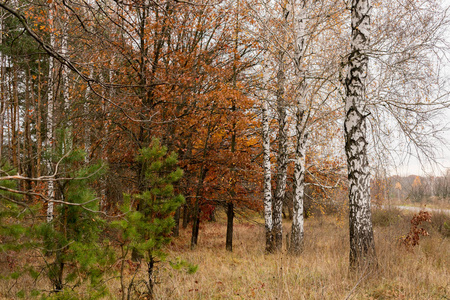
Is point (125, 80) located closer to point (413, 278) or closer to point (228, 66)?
point (228, 66)

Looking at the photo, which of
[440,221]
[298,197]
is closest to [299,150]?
[298,197]

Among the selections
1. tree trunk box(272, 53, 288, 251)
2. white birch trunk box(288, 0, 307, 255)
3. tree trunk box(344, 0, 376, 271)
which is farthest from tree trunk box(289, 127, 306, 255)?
tree trunk box(344, 0, 376, 271)

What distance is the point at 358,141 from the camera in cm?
513

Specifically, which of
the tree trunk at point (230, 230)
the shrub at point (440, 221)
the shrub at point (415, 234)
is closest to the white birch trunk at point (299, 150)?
the shrub at point (415, 234)

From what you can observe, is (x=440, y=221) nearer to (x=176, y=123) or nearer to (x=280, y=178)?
(x=280, y=178)

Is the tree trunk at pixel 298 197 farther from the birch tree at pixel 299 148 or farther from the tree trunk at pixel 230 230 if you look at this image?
the tree trunk at pixel 230 230

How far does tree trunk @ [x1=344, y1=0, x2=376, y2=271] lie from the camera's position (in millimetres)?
4994

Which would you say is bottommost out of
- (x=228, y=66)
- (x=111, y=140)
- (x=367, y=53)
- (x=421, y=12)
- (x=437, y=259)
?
(x=437, y=259)

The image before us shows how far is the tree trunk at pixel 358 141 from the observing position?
4994 mm

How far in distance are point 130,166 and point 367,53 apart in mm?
7149

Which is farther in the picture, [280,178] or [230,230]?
[230,230]

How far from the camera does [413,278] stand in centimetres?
464

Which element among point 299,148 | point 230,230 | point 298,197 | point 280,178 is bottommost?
point 230,230

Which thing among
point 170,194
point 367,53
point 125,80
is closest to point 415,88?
point 367,53
